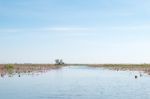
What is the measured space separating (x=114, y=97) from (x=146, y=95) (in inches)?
111

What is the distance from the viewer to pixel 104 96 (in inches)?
1024

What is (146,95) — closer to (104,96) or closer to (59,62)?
(104,96)

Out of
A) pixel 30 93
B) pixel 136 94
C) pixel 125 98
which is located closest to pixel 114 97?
pixel 125 98

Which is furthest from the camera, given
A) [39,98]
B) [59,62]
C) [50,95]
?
[59,62]

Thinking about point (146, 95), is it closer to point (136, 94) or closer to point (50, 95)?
point (136, 94)

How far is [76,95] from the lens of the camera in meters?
26.6

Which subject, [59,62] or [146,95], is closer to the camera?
[146,95]

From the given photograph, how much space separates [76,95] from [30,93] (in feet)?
12.0

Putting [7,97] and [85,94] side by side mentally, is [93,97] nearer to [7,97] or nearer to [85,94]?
[85,94]

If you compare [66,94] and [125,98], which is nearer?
[125,98]

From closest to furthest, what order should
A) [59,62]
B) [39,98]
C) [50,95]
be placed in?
1. [39,98]
2. [50,95]
3. [59,62]

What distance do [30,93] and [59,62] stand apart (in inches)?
5116

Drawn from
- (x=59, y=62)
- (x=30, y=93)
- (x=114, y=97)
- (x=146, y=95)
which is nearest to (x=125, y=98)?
(x=114, y=97)

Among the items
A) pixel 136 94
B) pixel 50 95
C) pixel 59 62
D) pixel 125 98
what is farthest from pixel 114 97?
pixel 59 62
